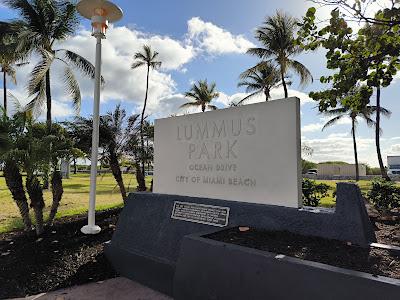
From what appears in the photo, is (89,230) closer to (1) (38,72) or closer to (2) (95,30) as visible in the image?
(2) (95,30)

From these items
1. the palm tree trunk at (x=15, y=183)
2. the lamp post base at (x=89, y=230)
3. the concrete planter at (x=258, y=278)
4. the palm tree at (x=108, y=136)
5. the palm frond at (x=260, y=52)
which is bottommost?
the lamp post base at (x=89, y=230)

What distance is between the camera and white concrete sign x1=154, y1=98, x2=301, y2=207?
14.6ft

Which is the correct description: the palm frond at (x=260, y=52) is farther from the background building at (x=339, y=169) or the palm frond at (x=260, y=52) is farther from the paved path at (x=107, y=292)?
the background building at (x=339, y=169)

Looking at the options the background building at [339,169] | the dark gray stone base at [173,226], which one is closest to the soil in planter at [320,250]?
the dark gray stone base at [173,226]

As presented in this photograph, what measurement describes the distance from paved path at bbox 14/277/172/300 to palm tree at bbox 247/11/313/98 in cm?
2173

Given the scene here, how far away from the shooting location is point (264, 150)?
4.67 meters

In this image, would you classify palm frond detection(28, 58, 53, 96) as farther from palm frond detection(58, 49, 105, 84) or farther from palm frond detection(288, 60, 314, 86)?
palm frond detection(288, 60, 314, 86)

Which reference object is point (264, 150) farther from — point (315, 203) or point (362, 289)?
point (315, 203)

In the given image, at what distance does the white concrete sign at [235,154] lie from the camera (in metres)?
4.44

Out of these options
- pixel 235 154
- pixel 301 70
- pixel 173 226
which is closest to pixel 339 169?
pixel 301 70

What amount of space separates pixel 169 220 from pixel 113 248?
4.05ft

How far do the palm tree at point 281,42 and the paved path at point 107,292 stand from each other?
71.3ft

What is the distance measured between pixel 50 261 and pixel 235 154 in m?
3.79

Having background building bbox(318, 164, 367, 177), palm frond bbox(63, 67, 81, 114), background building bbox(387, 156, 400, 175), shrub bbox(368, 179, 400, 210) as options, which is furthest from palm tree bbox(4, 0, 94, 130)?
background building bbox(387, 156, 400, 175)
